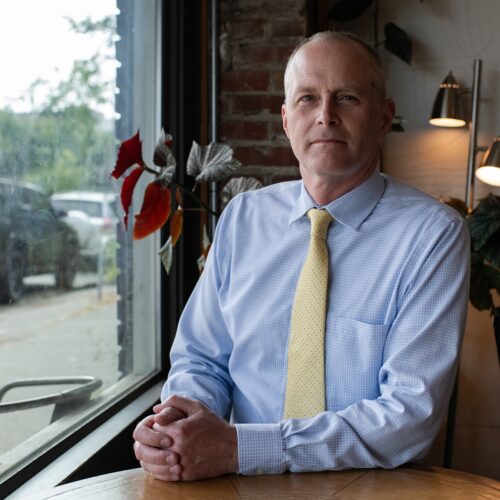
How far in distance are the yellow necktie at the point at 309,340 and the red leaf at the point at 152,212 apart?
1.80 feet

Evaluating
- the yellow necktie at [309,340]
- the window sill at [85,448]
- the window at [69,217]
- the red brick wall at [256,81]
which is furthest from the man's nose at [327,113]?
the red brick wall at [256,81]

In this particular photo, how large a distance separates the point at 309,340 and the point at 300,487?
39cm

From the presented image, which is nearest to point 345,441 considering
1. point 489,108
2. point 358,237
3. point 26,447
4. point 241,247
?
point 358,237

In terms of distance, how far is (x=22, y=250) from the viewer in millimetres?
1737

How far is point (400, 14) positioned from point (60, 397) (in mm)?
2314

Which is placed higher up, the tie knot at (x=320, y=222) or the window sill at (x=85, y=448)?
the tie knot at (x=320, y=222)

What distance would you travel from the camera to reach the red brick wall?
3012 millimetres

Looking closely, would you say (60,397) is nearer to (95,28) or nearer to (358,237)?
(358,237)

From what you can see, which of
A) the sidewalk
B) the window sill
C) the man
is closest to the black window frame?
the window sill

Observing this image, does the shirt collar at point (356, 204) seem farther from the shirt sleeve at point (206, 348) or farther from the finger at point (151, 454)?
the finger at point (151, 454)

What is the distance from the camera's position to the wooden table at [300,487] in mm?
1232

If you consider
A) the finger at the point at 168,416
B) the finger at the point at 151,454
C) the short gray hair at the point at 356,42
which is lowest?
the finger at the point at 151,454

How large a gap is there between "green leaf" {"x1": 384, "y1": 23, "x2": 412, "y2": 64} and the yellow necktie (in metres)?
1.88

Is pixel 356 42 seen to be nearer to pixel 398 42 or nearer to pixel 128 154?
pixel 128 154
